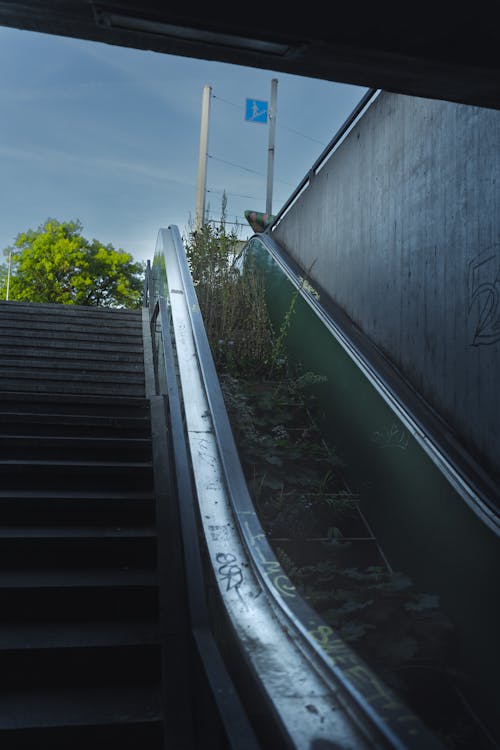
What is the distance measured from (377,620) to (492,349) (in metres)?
1.52

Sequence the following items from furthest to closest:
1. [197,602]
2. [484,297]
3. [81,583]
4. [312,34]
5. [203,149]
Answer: [203,149], [484,297], [81,583], [197,602], [312,34]

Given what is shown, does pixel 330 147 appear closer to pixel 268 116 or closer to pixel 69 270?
pixel 268 116

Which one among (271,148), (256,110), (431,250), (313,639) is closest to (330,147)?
(431,250)

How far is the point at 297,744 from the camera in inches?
45.8

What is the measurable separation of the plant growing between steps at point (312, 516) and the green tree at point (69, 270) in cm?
1796

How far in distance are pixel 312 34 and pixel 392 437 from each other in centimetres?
233

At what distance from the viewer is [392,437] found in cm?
355

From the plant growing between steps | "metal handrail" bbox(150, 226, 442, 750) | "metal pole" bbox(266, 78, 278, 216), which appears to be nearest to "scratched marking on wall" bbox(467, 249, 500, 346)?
the plant growing between steps

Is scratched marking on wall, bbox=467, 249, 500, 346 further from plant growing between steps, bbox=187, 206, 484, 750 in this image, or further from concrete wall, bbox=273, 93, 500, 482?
plant growing between steps, bbox=187, 206, 484, 750

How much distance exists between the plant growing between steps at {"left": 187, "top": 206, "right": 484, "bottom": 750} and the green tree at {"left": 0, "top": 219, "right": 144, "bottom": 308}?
58.9 ft

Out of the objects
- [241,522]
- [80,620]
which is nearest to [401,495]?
[241,522]

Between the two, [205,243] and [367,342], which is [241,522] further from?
[205,243]

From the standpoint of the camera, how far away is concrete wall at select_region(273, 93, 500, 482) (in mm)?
3111

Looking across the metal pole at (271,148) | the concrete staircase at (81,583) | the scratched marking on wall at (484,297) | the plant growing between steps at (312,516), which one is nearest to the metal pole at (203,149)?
the metal pole at (271,148)
